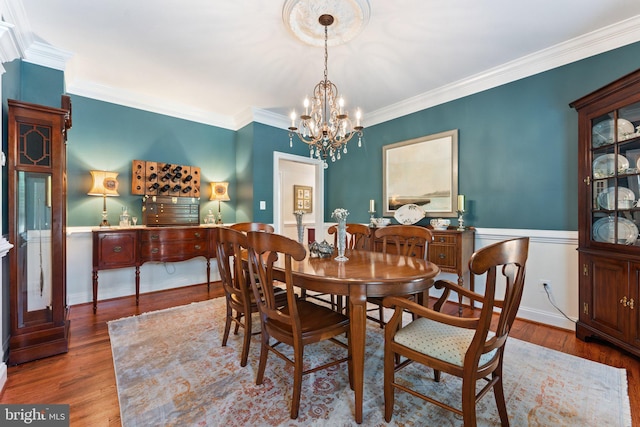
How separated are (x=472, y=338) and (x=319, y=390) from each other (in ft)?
3.07

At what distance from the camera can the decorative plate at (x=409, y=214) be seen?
3.47 m

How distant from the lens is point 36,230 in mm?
2139

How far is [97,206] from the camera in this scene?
3314 mm

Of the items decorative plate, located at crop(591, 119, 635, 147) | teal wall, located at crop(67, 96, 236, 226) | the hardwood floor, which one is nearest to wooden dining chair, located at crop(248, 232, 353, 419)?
the hardwood floor

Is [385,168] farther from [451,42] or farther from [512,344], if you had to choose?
[512,344]

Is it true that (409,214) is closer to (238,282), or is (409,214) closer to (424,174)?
(424,174)

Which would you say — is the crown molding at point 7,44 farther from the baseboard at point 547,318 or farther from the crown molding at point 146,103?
the baseboard at point 547,318

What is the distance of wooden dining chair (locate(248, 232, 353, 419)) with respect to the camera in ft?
4.57

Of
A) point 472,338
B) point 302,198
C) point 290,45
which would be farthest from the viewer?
point 302,198

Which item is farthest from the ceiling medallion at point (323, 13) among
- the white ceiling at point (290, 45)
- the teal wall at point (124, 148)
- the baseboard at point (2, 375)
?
the baseboard at point (2, 375)

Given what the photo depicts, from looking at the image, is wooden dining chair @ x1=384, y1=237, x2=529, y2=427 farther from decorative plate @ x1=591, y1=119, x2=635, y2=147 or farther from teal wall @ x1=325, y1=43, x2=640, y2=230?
teal wall @ x1=325, y1=43, x2=640, y2=230

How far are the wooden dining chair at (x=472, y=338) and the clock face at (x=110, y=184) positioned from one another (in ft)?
11.3

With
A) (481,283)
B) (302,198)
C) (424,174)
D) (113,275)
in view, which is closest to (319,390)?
(481,283)

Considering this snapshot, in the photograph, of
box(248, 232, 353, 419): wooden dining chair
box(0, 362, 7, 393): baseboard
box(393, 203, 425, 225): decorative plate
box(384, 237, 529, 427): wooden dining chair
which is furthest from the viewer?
box(393, 203, 425, 225): decorative plate
